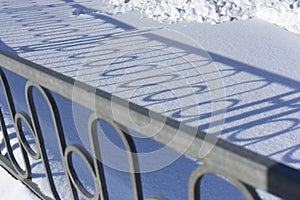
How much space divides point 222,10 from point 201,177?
492cm

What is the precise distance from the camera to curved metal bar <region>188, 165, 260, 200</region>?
2.28 feet

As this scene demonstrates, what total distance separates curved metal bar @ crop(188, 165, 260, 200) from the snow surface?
92 cm

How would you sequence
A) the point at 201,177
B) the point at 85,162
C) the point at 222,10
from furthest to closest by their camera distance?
the point at 222,10 < the point at 85,162 < the point at 201,177

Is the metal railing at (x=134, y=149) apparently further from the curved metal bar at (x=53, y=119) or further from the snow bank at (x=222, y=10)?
the snow bank at (x=222, y=10)

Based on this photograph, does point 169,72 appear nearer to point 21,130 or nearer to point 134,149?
point 21,130

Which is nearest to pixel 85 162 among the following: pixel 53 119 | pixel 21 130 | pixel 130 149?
pixel 53 119

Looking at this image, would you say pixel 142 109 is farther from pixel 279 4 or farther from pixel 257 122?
pixel 279 4

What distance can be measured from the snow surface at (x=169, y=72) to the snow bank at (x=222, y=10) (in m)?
0.15

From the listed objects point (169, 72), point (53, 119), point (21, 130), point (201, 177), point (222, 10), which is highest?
point (201, 177)

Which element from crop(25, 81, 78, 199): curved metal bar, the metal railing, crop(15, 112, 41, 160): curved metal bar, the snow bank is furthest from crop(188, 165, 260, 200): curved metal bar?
the snow bank

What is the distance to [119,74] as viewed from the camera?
3.93 metres

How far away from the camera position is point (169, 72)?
396 cm

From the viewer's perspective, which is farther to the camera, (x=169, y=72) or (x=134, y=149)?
(x=169, y=72)

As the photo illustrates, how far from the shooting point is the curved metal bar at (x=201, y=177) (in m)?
0.69
